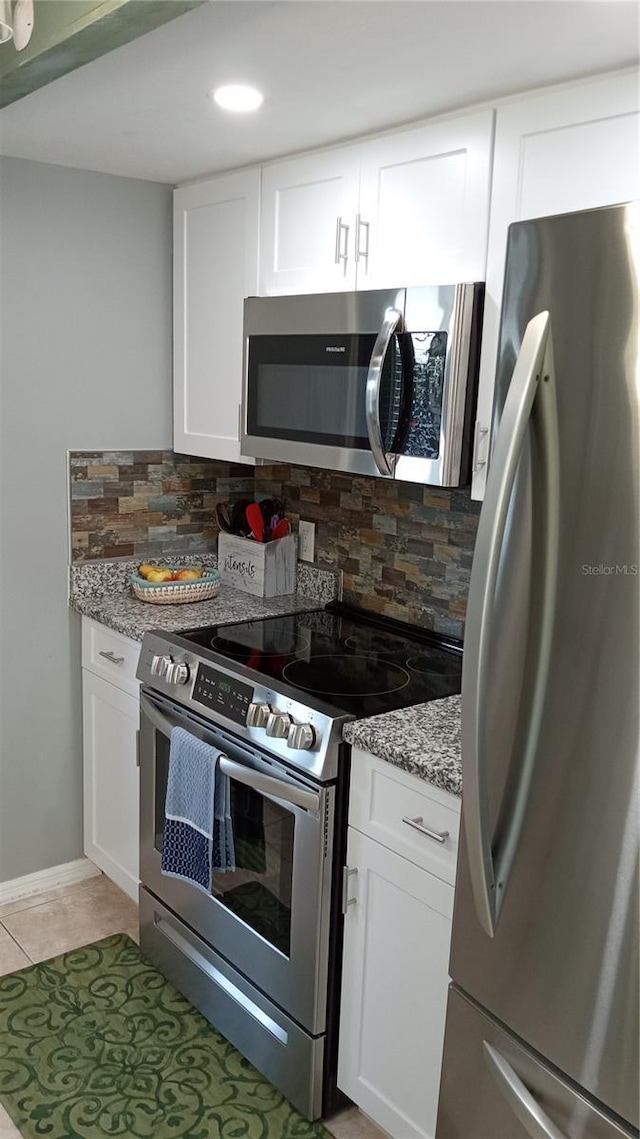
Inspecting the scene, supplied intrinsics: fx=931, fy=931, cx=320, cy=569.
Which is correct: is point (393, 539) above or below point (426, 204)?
below

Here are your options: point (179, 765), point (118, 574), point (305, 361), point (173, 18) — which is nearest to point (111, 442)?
point (118, 574)

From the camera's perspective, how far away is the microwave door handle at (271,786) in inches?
75.3

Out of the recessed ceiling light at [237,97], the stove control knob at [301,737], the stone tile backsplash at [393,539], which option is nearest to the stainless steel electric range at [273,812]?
the stove control knob at [301,737]

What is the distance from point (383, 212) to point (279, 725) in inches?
45.6

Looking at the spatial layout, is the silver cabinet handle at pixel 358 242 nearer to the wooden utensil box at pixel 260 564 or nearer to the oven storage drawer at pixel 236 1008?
the wooden utensil box at pixel 260 564

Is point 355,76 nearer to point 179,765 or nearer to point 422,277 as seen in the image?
point 422,277

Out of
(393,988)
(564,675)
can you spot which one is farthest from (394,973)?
(564,675)

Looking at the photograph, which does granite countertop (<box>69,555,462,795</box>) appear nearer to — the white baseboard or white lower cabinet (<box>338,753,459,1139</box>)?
white lower cabinet (<box>338,753,459,1139</box>)

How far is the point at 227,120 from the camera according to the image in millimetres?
2059

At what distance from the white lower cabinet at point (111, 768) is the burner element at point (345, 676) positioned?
0.56 meters

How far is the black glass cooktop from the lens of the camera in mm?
2086

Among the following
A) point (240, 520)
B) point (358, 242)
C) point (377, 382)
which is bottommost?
point (240, 520)

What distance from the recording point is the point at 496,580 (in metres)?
1.26

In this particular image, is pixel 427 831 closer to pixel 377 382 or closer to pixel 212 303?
pixel 377 382
